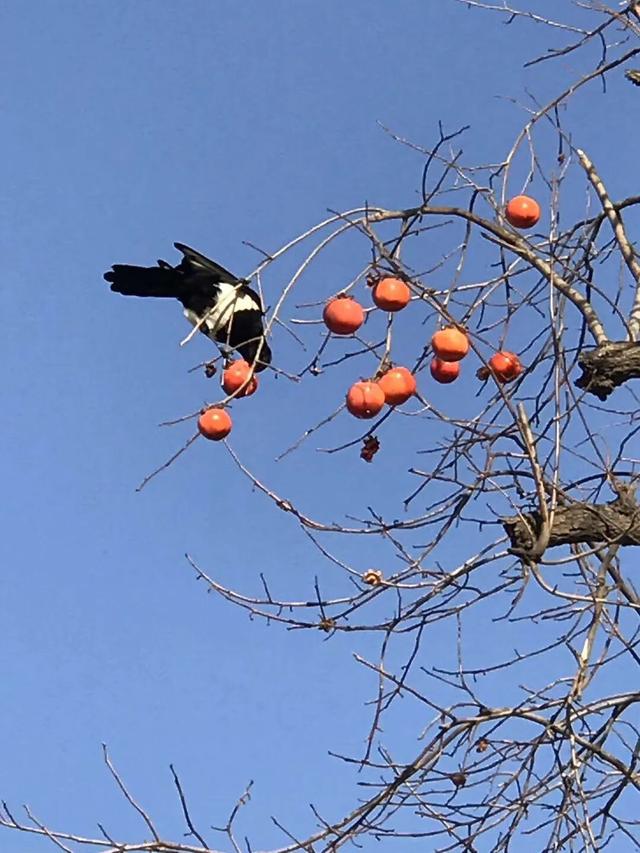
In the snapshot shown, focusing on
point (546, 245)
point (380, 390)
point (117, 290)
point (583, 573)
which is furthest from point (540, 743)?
point (117, 290)

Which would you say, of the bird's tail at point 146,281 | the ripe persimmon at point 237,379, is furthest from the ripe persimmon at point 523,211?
the bird's tail at point 146,281

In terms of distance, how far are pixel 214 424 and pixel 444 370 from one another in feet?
1.66

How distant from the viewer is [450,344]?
8.84ft

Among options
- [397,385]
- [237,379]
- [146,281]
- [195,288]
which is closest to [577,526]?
[397,385]

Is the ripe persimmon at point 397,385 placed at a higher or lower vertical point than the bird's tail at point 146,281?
lower

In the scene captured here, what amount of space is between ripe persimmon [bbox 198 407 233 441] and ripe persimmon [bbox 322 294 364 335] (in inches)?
11.9

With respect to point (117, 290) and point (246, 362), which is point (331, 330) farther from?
point (117, 290)

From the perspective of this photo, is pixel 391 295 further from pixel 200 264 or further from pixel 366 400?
pixel 200 264

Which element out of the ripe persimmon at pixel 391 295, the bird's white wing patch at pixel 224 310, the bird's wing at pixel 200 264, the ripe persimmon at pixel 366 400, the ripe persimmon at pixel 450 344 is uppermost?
the bird's wing at pixel 200 264

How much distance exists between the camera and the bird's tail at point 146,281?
432cm

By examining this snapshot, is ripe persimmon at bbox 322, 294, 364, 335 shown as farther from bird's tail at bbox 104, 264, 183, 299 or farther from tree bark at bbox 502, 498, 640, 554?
bird's tail at bbox 104, 264, 183, 299

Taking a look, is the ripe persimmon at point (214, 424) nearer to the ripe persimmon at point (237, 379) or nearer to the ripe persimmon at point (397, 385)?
the ripe persimmon at point (237, 379)

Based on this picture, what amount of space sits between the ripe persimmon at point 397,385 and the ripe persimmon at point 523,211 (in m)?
0.51

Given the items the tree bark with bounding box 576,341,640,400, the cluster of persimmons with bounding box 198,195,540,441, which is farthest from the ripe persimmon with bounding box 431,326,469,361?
the tree bark with bounding box 576,341,640,400
